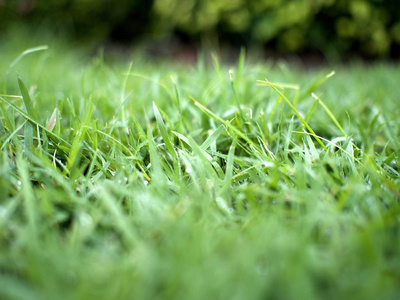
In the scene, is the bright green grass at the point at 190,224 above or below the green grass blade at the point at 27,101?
below

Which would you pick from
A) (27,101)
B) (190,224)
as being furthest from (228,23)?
(190,224)

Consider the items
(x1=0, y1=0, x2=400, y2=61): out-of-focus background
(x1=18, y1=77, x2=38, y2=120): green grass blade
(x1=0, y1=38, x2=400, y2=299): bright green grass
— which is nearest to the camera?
(x1=0, y1=38, x2=400, y2=299): bright green grass

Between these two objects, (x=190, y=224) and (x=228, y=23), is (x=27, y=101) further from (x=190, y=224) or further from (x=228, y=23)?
(x=228, y=23)

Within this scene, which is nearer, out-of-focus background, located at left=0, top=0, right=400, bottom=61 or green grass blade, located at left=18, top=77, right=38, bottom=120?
green grass blade, located at left=18, top=77, right=38, bottom=120

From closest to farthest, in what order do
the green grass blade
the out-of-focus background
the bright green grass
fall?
the bright green grass < the green grass blade < the out-of-focus background

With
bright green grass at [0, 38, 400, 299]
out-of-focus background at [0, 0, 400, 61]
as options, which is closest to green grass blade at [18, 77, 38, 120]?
bright green grass at [0, 38, 400, 299]

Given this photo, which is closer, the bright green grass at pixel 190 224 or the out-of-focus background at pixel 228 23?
the bright green grass at pixel 190 224

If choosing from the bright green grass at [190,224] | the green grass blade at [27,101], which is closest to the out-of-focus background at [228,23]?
the bright green grass at [190,224]

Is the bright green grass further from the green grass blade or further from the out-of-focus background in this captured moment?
the out-of-focus background

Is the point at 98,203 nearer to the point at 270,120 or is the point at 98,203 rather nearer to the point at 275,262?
the point at 275,262

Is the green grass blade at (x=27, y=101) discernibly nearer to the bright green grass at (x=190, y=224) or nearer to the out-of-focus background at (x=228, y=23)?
the bright green grass at (x=190, y=224)

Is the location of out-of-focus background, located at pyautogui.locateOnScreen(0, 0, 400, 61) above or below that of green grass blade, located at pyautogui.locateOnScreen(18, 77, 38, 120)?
below
